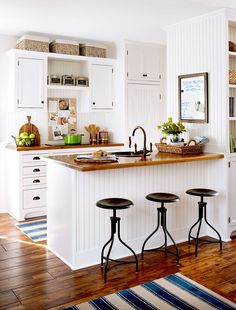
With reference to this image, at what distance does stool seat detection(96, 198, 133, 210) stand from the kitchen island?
0.23 metres

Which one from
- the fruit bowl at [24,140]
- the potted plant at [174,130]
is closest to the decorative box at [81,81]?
the fruit bowl at [24,140]

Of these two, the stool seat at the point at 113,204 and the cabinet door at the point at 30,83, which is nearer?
the stool seat at the point at 113,204

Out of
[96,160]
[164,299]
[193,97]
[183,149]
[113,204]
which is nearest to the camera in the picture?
[164,299]

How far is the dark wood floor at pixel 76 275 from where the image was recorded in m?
2.83

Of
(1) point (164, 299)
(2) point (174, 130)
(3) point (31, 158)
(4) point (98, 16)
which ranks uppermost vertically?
(4) point (98, 16)

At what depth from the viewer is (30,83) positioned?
5227 mm

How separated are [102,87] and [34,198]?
6.60ft

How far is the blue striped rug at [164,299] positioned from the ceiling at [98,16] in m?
2.72

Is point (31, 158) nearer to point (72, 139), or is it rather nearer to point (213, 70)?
point (72, 139)

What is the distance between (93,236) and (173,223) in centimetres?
100

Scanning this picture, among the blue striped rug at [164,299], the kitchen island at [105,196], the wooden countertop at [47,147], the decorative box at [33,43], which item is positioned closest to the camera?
the blue striped rug at [164,299]

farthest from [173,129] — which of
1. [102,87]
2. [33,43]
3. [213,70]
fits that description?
[33,43]

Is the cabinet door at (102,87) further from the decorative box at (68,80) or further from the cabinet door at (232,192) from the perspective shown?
the cabinet door at (232,192)

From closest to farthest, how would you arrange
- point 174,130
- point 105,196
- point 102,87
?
point 105,196, point 174,130, point 102,87
